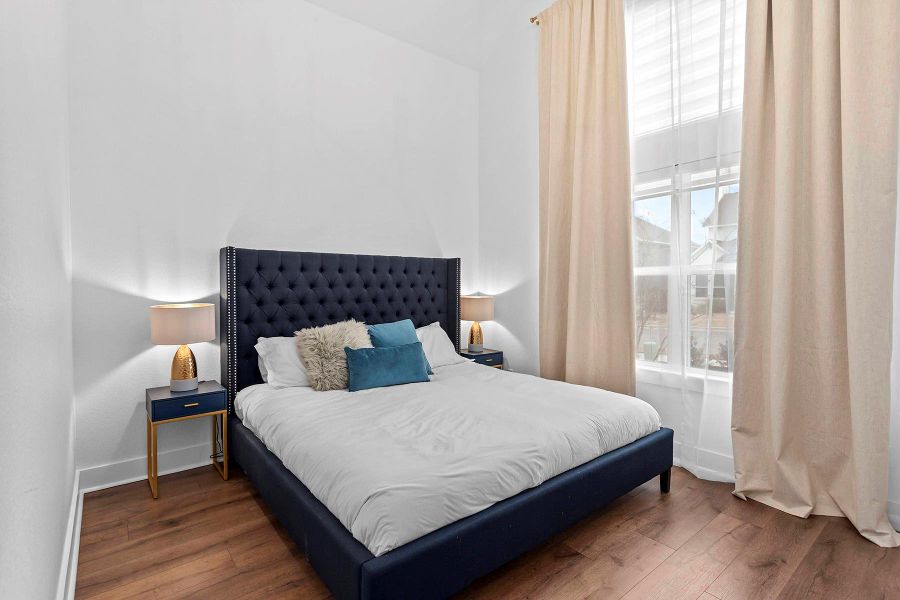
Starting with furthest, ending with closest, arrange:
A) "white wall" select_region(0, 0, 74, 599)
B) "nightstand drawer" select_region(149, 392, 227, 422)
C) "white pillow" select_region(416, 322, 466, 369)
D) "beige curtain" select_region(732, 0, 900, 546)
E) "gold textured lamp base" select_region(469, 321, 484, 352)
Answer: "gold textured lamp base" select_region(469, 321, 484, 352), "white pillow" select_region(416, 322, 466, 369), "nightstand drawer" select_region(149, 392, 227, 422), "beige curtain" select_region(732, 0, 900, 546), "white wall" select_region(0, 0, 74, 599)

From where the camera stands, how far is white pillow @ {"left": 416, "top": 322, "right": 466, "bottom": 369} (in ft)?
11.2

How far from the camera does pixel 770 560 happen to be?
1864mm

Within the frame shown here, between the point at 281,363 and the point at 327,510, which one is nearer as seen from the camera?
the point at 327,510

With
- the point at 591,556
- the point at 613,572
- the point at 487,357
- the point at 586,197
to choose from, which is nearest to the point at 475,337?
the point at 487,357

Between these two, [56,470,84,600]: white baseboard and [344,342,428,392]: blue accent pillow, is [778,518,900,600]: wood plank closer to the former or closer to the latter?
[344,342,428,392]: blue accent pillow

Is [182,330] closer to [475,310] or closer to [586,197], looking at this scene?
[475,310]

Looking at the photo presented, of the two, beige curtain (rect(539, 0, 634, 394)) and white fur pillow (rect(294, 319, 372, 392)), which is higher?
beige curtain (rect(539, 0, 634, 394))

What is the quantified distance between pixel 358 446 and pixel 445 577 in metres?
0.55

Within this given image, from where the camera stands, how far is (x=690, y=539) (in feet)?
6.59

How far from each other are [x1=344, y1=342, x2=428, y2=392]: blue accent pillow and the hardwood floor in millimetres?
830

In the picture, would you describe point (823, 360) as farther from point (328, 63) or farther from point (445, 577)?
point (328, 63)

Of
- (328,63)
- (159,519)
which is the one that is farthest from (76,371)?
(328,63)

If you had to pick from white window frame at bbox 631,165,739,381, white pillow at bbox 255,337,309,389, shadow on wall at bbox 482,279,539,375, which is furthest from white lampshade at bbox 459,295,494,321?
white pillow at bbox 255,337,309,389

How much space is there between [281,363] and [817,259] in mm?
2978
